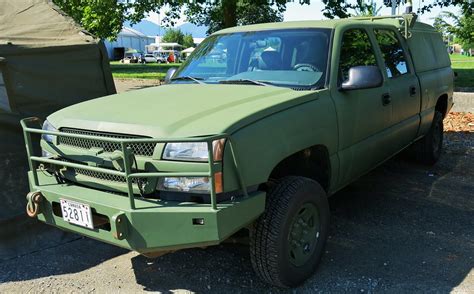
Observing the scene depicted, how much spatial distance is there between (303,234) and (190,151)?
1.17m

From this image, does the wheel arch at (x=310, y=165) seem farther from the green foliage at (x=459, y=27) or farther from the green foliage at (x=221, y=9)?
the green foliage at (x=459, y=27)

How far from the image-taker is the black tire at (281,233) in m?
3.07

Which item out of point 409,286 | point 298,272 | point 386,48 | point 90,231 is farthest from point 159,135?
point 386,48

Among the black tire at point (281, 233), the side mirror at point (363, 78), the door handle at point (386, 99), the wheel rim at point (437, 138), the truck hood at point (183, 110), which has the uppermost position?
the side mirror at point (363, 78)

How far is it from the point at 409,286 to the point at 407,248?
67cm

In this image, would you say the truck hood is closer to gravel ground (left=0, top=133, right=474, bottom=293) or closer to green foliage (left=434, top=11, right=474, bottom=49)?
gravel ground (left=0, top=133, right=474, bottom=293)

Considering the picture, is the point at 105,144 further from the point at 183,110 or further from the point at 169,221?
the point at 169,221

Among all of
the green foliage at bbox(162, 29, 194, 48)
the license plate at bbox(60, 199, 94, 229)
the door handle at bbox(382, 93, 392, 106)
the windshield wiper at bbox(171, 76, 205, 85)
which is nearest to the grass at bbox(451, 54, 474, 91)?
the door handle at bbox(382, 93, 392, 106)

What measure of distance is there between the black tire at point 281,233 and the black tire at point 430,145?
3615 millimetres

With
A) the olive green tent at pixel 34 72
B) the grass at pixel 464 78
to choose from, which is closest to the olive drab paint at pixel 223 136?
the olive green tent at pixel 34 72

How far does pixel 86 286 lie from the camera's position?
3.61m

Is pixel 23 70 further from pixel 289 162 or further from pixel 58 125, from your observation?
pixel 289 162

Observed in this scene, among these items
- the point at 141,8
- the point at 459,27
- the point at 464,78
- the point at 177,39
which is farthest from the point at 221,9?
the point at 177,39

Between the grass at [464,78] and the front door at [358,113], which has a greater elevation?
the front door at [358,113]
